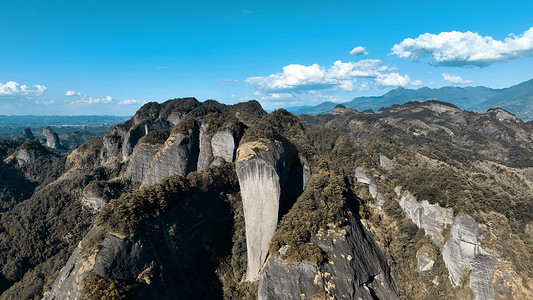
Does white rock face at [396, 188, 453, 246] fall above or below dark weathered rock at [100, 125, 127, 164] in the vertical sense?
below

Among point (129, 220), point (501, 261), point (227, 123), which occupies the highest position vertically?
point (227, 123)

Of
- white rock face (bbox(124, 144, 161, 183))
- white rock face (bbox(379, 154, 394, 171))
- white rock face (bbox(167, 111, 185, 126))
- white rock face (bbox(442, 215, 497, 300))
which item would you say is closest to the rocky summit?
white rock face (bbox(442, 215, 497, 300))

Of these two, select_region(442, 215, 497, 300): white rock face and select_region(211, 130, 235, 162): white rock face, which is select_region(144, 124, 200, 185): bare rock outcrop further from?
select_region(442, 215, 497, 300): white rock face

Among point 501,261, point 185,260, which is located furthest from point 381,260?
point 185,260

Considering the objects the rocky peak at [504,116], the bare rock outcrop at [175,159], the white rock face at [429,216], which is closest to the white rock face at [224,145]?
the bare rock outcrop at [175,159]

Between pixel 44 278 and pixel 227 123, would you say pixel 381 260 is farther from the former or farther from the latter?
pixel 44 278

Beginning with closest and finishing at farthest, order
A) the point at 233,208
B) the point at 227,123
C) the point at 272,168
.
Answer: the point at 272,168, the point at 233,208, the point at 227,123

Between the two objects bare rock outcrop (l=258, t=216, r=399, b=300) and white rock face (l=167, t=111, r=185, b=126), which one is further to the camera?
white rock face (l=167, t=111, r=185, b=126)

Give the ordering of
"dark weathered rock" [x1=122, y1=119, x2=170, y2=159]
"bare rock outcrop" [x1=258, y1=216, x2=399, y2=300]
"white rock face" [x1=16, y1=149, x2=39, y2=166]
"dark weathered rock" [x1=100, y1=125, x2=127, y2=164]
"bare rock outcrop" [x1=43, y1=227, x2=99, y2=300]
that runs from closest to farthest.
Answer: "bare rock outcrop" [x1=43, y1=227, x2=99, y2=300], "bare rock outcrop" [x1=258, y1=216, x2=399, y2=300], "dark weathered rock" [x1=122, y1=119, x2=170, y2=159], "dark weathered rock" [x1=100, y1=125, x2=127, y2=164], "white rock face" [x1=16, y1=149, x2=39, y2=166]
